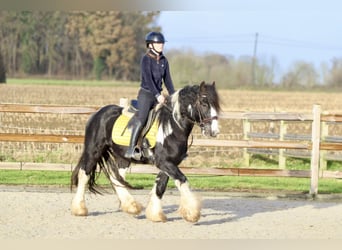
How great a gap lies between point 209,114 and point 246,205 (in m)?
2.44

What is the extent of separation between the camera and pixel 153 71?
8.15 meters

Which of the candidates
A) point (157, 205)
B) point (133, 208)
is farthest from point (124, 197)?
point (157, 205)

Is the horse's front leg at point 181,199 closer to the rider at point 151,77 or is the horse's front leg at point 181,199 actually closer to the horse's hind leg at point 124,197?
the horse's hind leg at point 124,197

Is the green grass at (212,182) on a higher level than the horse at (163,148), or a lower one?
lower

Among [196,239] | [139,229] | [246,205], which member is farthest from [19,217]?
[246,205]

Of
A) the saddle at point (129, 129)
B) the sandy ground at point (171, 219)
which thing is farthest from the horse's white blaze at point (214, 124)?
the sandy ground at point (171, 219)

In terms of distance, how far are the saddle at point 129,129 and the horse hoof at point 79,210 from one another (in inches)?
36.7

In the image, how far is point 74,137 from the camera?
1112 centimetres

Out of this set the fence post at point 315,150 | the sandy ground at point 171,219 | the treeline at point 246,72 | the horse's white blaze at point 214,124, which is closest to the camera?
the sandy ground at point 171,219

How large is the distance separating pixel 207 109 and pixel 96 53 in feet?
201

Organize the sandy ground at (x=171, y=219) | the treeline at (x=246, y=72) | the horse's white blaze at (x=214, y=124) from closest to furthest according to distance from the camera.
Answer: the sandy ground at (x=171, y=219) < the horse's white blaze at (x=214, y=124) < the treeline at (x=246, y=72)

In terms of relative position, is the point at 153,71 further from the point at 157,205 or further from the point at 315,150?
the point at 315,150

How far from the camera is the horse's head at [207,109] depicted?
768cm

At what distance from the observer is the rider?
809 centimetres
